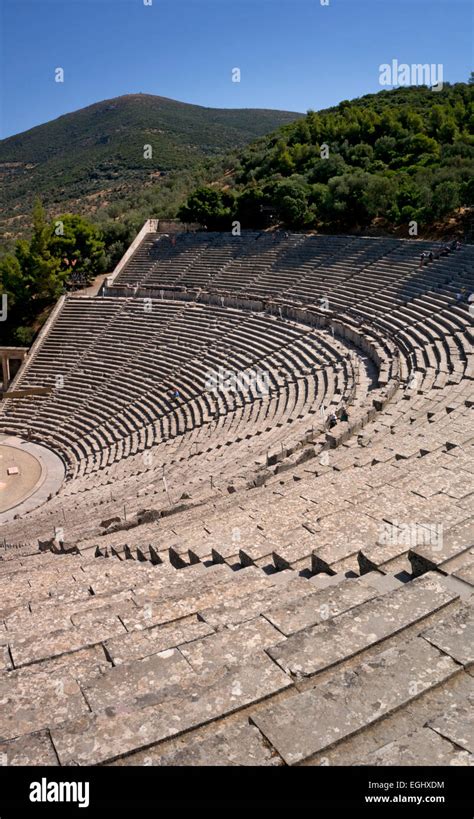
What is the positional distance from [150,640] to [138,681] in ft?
2.54

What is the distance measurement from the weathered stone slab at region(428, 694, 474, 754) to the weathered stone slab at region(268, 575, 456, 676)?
0.70m

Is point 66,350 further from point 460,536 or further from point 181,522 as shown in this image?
point 460,536

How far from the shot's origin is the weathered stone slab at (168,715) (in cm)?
317

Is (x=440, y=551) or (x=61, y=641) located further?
(x=61, y=641)

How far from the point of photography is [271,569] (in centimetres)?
658

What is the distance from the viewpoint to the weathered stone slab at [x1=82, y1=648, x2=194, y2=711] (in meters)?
3.61

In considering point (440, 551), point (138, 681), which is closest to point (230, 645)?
point (138, 681)

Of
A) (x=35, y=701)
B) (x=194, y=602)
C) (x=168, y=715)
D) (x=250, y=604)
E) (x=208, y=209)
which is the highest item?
(x=208, y=209)

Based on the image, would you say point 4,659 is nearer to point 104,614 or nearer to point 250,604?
point 104,614

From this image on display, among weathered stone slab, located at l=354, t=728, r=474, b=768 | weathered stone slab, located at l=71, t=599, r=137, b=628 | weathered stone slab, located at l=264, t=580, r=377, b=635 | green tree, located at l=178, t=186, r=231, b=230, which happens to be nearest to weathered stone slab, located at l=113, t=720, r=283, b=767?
weathered stone slab, located at l=354, t=728, r=474, b=768

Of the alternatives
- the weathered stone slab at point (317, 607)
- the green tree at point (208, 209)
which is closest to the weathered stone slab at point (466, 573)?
the weathered stone slab at point (317, 607)

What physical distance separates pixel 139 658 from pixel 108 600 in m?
2.40

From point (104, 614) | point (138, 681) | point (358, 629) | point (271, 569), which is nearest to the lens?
point (138, 681)
